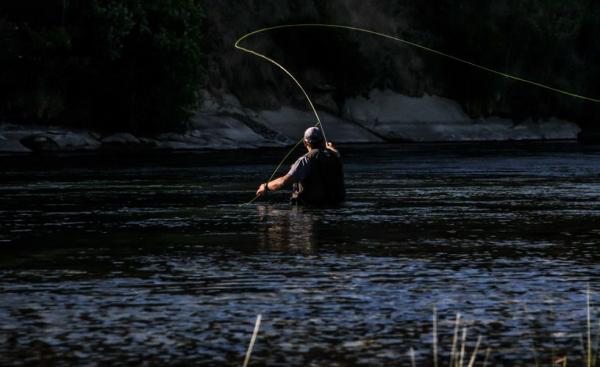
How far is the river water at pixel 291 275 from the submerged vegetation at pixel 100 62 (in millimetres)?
34650

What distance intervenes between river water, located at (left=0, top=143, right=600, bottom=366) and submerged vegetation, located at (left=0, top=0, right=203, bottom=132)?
114 ft

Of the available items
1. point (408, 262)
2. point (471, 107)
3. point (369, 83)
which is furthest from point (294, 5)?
point (408, 262)

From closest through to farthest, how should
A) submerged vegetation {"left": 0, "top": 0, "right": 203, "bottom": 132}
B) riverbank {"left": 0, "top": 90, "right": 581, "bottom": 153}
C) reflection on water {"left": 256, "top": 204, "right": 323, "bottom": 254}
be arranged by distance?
reflection on water {"left": 256, "top": 204, "right": 323, "bottom": 254}, riverbank {"left": 0, "top": 90, "right": 581, "bottom": 153}, submerged vegetation {"left": 0, "top": 0, "right": 203, "bottom": 132}

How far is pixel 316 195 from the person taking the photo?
24.6m

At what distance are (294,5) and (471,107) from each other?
13.2 metres

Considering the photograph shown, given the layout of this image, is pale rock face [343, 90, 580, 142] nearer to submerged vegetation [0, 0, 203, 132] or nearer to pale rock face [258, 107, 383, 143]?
pale rock face [258, 107, 383, 143]

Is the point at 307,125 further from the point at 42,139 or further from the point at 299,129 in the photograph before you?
the point at 42,139

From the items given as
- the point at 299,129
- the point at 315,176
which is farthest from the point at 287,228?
the point at 299,129

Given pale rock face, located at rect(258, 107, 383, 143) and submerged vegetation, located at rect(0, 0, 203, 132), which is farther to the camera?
pale rock face, located at rect(258, 107, 383, 143)

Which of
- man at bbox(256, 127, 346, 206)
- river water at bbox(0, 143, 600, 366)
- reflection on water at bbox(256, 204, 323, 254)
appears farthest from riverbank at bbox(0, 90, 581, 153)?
reflection on water at bbox(256, 204, 323, 254)

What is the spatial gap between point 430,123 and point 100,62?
84.0ft

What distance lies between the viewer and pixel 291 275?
578 inches

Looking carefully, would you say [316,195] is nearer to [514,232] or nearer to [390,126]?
[514,232]

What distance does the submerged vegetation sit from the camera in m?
64.2
